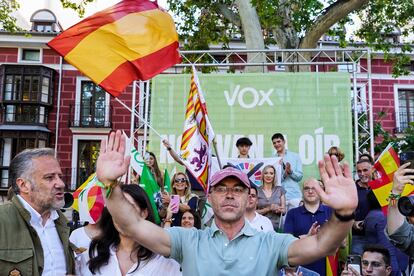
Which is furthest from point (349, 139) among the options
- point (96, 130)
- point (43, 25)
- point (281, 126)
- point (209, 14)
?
point (43, 25)

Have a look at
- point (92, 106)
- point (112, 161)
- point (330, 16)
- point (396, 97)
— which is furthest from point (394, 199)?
point (396, 97)

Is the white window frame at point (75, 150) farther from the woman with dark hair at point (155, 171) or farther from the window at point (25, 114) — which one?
the woman with dark hair at point (155, 171)

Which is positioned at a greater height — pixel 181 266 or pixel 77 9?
pixel 77 9

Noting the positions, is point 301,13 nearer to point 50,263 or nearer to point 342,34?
point 342,34

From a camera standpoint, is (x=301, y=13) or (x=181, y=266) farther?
(x=301, y=13)

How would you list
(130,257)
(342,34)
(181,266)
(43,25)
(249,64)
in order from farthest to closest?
1. (43,25)
2. (342,34)
3. (249,64)
4. (130,257)
5. (181,266)

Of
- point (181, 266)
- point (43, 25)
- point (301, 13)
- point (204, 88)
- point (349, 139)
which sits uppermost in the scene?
point (43, 25)

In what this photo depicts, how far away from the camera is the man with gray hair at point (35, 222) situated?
280 cm

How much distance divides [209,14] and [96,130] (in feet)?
43.2

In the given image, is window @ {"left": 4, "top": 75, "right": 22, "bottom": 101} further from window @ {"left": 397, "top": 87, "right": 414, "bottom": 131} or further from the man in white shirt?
the man in white shirt

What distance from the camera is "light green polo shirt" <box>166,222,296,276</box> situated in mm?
2695

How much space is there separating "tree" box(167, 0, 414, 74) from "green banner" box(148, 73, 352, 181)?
1.78 m

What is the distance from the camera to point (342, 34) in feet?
44.0

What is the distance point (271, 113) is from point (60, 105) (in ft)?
60.5
